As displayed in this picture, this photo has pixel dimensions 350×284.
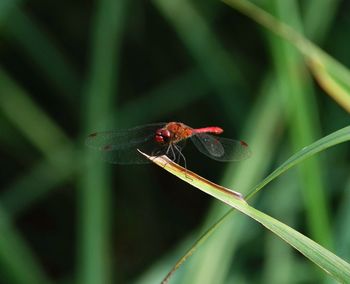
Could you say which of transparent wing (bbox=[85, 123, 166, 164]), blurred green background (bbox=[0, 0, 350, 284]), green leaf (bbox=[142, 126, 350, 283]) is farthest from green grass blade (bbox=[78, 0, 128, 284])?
green leaf (bbox=[142, 126, 350, 283])

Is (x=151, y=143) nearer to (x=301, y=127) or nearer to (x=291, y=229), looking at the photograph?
(x=301, y=127)

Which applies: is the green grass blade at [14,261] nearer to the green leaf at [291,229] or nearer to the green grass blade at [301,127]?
the green grass blade at [301,127]

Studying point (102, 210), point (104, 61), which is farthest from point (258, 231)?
point (104, 61)

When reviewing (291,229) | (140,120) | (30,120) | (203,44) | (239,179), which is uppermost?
(30,120)

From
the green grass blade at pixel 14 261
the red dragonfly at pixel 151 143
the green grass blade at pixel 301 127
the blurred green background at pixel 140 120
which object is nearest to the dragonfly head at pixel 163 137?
the red dragonfly at pixel 151 143

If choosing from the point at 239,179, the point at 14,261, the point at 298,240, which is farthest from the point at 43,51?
the point at 298,240
